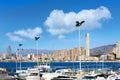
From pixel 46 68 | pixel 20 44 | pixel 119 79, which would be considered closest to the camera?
pixel 119 79

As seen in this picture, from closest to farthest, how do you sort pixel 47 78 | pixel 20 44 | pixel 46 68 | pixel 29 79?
pixel 29 79 → pixel 47 78 → pixel 20 44 → pixel 46 68

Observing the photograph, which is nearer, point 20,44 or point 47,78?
point 47,78

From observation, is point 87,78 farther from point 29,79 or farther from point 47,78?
point 47,78

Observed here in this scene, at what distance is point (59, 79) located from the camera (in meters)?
53.8

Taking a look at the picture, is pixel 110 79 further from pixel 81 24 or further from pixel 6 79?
pixel 6 79

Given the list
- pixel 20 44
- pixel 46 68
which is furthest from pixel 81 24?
pixel 46 68

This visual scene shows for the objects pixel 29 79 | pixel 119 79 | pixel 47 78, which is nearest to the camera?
pixel 119 79

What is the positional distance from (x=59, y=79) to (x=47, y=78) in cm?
1119

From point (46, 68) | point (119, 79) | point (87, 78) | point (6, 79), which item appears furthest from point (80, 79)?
point (46, 68)

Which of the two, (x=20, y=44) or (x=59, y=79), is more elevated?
(x=20, y=44)

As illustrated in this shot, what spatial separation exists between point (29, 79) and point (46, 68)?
62.4 m

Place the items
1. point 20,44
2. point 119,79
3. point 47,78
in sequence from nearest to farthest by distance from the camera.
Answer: point 119,79 → point 47,78 → point 20,44

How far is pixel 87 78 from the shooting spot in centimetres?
5338

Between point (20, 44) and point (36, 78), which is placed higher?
point (20, 44)
